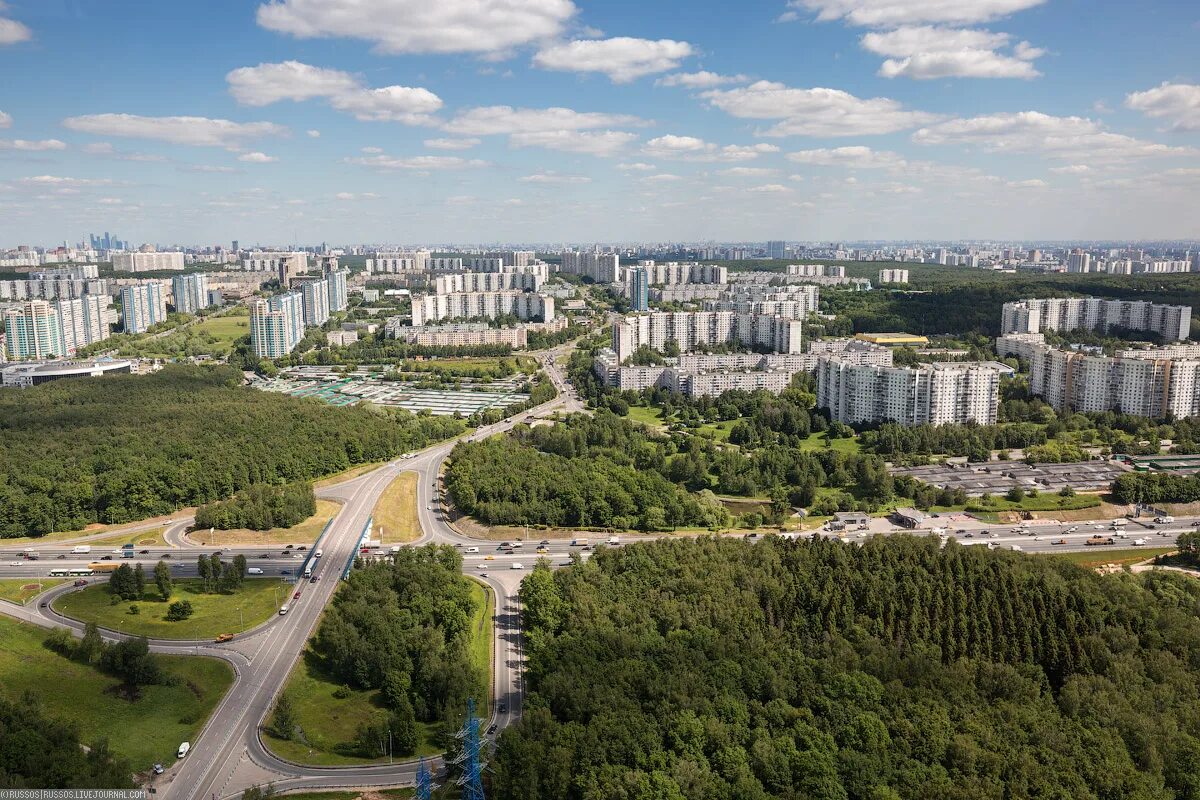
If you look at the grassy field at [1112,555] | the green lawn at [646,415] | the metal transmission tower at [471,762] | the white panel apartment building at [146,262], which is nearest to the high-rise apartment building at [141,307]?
the white panel apartment building at [146,262]

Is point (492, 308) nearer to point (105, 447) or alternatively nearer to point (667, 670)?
point (105, 447)

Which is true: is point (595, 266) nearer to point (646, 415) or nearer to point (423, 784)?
point (646, 415)

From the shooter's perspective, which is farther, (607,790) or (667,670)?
(667,670)

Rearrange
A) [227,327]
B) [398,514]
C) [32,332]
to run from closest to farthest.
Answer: [398,514] < [32,332] < [227,327]

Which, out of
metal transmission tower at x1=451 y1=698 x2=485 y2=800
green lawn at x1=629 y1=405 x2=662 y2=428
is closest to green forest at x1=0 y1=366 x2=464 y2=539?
green lawn at x1=629 y1=405 x2=662 y2=428

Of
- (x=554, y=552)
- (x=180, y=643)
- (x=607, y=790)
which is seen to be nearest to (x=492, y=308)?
(x=554, y=552)

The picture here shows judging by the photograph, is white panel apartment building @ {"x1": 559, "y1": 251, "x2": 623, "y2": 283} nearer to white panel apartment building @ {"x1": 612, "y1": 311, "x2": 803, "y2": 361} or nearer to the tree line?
white panel apartment building @ {"x1": 612, "y1": 311, "x2": 803, "y2": 361}

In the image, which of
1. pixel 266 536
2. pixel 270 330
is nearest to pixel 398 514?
pixel 266 536
